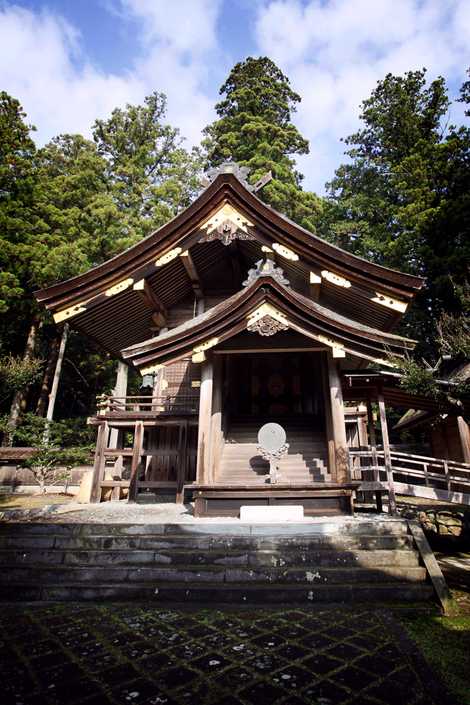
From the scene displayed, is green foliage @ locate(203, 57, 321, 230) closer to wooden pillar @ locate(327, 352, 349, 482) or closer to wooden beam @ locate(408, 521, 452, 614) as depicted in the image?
wooden pillar @ locate(327, 352, 349, 482)

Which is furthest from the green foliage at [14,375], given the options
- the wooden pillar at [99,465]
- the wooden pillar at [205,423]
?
the wooden pillar at [205,423]

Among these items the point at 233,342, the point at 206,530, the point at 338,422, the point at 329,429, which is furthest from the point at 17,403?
the point at 338,422

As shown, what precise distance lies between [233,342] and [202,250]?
5.07m

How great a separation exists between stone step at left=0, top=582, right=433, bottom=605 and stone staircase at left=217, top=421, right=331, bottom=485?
3.70m

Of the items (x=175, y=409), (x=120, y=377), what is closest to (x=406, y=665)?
(x=175, y=409)

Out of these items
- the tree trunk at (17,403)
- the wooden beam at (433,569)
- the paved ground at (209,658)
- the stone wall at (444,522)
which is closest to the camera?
the paved ground at (209,658)

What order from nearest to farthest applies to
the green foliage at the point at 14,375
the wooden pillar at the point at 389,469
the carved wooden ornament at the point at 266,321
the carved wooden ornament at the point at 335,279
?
1. the wooden pillar at the point at 389,469
2. the carved wooden ornament at the point at 266,321
3. the carved wooden ornament at the point at 335,279
4. the green foliage at the point at 14,375

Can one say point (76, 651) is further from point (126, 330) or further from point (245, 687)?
point (126, 330)

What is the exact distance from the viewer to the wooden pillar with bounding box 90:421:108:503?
35.3 ft

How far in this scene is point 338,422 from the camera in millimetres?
8297

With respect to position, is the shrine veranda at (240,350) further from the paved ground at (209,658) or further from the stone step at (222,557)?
the paved ground at (209,658)

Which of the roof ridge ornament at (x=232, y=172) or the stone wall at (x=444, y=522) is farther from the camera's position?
the roof ridge ornament at (x=232, y=172)

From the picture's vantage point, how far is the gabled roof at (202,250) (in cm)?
1082

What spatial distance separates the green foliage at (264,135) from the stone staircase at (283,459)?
17.6m
